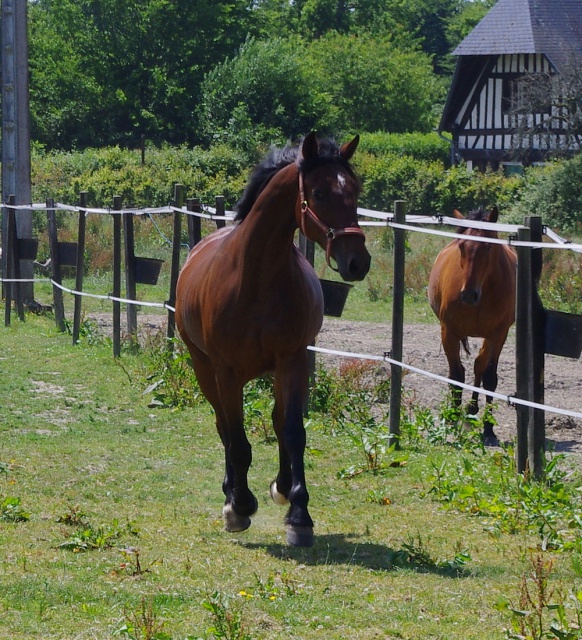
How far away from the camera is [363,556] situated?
5.81m

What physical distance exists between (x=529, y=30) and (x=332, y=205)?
121 ft

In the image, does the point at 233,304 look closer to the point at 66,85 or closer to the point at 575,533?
the point at 575,533

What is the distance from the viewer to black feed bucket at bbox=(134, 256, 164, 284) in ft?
42.0

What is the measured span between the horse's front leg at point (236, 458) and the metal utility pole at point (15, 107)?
38.6ft

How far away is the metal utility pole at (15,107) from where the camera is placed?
17666 mm

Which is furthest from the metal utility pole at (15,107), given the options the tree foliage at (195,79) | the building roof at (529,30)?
→ the building roof at (529,30)

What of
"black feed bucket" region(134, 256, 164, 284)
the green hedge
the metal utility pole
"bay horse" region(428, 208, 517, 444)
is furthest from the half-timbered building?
"bay horse" region(428, 208, 517, 444)

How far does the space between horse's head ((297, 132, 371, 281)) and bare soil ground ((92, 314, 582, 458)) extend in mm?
3365

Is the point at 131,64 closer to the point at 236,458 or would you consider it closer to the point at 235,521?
the point at 236,458

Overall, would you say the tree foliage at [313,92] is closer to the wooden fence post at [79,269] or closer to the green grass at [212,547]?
the wooden fence post at [79,269]

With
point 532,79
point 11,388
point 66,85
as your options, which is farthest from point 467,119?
point 11,388

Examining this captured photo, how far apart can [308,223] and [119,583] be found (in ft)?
6.58

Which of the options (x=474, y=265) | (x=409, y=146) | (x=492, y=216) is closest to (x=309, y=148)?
(x=474, y=265)

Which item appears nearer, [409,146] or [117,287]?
[117,287]
